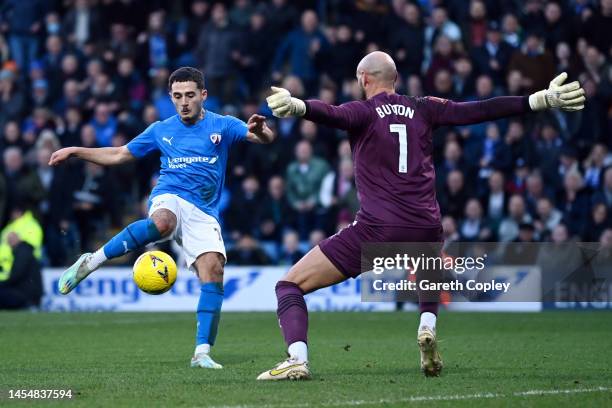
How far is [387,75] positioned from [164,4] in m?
17.5

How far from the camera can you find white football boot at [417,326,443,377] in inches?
365

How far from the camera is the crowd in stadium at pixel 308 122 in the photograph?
20031mm

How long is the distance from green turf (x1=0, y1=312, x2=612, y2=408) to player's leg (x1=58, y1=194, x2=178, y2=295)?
78 cm

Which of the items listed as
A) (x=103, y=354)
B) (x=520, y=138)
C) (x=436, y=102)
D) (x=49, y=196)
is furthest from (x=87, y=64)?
(x=436, y=102)

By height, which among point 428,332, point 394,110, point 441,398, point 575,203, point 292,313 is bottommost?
point 441,398

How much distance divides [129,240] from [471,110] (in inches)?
126

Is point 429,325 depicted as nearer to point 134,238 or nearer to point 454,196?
point 134,238

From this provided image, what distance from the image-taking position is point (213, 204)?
433 inches

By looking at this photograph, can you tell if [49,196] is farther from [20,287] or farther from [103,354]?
[103,354]

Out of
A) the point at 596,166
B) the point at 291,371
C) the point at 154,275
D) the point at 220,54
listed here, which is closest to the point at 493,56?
the point at 596,166

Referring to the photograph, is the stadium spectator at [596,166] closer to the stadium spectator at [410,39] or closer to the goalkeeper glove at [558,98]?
the stadium spectator at [410,39]

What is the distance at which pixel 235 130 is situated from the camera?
10.9m

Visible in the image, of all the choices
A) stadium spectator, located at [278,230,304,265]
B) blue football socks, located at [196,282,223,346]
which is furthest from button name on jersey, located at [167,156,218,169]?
stadium spectator, located at [278,230,304,265]
